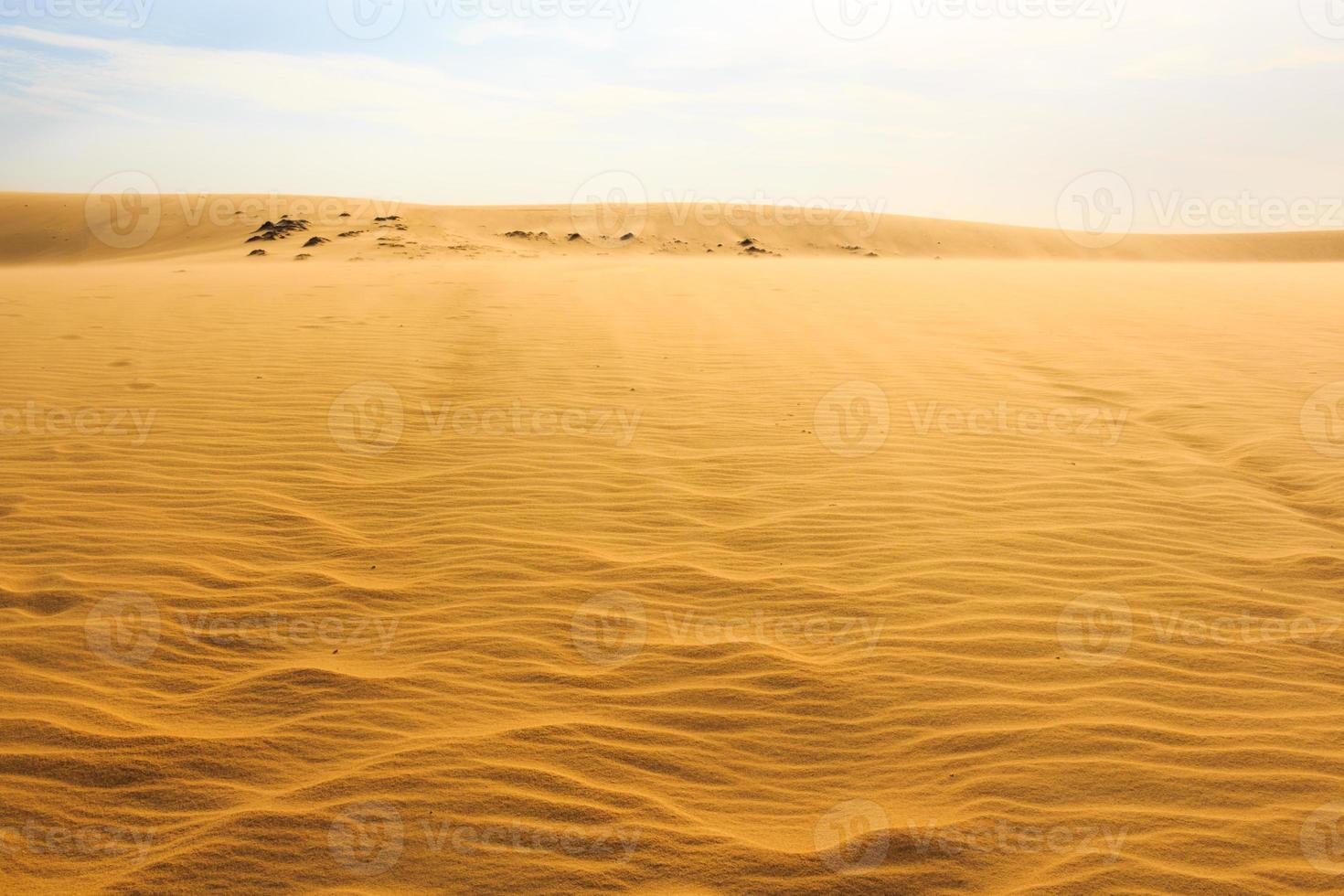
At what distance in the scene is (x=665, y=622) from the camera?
3.79m

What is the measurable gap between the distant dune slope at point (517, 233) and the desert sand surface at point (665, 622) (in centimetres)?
1793

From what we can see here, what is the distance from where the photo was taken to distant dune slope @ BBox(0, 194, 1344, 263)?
28.5 metres

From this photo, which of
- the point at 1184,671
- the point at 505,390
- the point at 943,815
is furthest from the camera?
the point at 505,390

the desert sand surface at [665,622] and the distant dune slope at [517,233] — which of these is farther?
the distant dune slope at [517,233]

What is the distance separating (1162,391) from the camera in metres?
7.47

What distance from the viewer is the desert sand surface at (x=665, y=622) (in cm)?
260

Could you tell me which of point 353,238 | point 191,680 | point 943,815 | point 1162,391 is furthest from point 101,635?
point 353,238

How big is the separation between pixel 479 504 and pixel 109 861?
106 inches

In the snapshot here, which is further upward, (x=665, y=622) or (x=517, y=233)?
(x=517, y=233)

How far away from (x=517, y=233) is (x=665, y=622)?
2914 cm

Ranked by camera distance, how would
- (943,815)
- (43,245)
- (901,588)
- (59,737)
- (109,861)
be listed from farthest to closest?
1. (43,245)
2. (901,588)
3. (59,737)
4. (943,815)
5. (109,861)

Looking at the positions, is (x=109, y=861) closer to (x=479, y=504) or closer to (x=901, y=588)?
(x=479, y=504)

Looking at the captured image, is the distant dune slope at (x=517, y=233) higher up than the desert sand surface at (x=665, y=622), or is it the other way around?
the distant dune slope at (x=517, y=233)

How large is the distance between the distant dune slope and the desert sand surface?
17.9 metres
